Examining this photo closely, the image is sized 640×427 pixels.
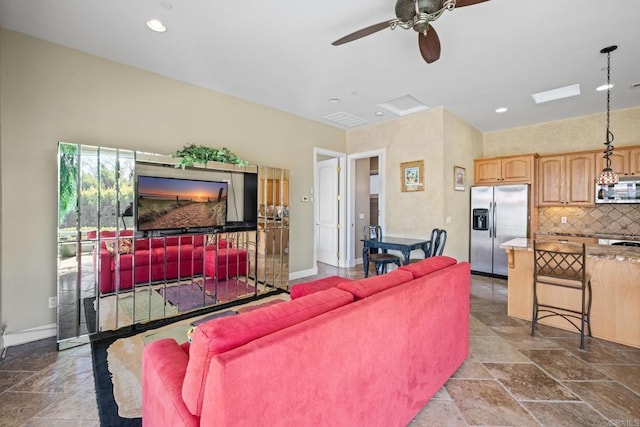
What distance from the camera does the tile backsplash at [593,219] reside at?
4.57m

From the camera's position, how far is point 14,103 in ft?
8.66

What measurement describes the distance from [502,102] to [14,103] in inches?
232

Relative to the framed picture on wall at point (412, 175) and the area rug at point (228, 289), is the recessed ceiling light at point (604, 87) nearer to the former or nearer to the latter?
the framed picture on wall at point (412, 175)

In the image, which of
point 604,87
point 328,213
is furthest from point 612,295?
point 328,213

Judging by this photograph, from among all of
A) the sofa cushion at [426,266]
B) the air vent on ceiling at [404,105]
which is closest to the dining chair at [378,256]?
the air vent on ceiling at [404,105]

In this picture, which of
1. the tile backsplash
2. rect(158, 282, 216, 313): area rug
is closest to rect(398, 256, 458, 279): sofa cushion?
rect(158, 282, 216, 313): area rug

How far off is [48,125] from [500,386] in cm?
457

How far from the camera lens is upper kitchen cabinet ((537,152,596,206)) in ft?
15.3

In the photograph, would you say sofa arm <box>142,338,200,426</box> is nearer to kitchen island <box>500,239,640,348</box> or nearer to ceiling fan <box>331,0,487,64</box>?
ceiling fan <box>331,0,487,64</box>

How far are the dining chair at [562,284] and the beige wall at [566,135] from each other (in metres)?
3.15

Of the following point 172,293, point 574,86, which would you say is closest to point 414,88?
point 574,86

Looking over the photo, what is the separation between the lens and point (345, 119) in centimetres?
517

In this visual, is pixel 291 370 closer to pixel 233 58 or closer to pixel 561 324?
pixel 233 58

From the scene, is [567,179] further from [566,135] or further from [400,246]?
[400,246]
